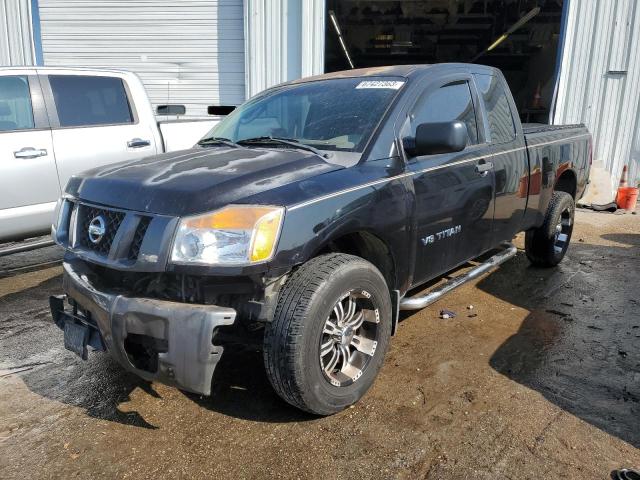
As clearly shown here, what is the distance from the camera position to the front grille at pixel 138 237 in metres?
2.48

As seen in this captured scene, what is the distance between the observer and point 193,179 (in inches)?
104

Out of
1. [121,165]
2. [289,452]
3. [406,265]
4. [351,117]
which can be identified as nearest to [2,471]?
[289,452]

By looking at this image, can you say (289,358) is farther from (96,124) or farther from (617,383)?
(96,124)

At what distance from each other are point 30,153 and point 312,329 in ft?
12.5

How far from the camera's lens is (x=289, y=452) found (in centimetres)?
256

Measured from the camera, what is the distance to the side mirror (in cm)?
300

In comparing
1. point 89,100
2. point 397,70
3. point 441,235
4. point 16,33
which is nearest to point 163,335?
point 441,235

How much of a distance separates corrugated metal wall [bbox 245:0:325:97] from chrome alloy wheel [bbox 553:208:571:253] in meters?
5.89

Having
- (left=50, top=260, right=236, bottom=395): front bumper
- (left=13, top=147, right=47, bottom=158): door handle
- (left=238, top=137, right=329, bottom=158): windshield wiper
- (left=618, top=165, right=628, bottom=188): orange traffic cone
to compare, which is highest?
(left=238, top=137, right=329, bottom=158): windshield wiper

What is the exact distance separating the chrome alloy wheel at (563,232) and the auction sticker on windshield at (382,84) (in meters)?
3.09

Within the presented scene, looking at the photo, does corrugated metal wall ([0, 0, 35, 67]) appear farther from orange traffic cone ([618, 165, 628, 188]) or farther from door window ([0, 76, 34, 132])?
orange traffic cone ([618, 165, 628, 188])

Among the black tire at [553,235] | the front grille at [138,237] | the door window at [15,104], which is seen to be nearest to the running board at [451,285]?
the black tire at [553,235]

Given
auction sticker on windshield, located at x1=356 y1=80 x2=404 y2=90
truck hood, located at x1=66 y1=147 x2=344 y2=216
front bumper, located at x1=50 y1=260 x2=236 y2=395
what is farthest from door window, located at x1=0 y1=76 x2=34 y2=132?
auction sticker on windshield, located at x1=356 y1=80 x2=404 y2=90

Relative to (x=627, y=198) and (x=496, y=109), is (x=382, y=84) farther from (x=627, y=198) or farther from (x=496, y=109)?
(x=627, y=198)
